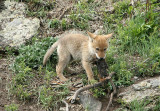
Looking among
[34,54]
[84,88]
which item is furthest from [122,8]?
[84,88]

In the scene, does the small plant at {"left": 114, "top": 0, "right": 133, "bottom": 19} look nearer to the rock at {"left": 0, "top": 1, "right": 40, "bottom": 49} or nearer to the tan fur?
the tan fur

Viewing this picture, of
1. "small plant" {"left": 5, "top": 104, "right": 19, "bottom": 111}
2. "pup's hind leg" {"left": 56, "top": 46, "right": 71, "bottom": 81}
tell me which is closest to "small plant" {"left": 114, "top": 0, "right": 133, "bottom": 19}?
"pup's hind leg" {"left": 56, "top": 46, "right": 71, "bottom": 81}

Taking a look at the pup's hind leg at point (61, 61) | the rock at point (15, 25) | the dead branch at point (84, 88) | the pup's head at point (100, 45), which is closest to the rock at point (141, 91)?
the dead branch at point (84, 88)

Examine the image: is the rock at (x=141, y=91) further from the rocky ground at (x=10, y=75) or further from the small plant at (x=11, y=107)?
the small plant at (x=11, y=107)

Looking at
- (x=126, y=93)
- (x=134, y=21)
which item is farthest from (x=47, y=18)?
(x=126, y=93)

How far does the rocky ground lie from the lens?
5.45m

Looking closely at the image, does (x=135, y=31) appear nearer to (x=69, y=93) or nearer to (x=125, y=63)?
(x=125, y=63)

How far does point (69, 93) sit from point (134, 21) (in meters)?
3.07

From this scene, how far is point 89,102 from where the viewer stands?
5.50 m

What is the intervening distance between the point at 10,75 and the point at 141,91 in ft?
10.5

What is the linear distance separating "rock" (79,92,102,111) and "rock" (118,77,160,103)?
54cm

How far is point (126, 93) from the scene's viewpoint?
551cm

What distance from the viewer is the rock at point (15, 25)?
7.29 metres

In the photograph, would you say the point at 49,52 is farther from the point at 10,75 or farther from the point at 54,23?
the point at 54,23
